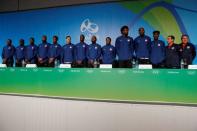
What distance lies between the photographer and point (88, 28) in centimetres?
450

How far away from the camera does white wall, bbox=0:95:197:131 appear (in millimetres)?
3439

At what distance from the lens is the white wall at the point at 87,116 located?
344 cm

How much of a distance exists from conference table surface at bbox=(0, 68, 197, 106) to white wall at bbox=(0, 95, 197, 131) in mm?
92

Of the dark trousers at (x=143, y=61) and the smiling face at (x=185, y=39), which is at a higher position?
the smiling face at (x=185, y=39)

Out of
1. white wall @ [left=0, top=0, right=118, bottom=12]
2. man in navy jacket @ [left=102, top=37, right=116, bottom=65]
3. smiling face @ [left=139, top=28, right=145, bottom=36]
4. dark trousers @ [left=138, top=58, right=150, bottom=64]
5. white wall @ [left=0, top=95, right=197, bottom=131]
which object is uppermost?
white wall @ [left=0, top=0, right=118, bottom=12]

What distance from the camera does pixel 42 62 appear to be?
473 cm

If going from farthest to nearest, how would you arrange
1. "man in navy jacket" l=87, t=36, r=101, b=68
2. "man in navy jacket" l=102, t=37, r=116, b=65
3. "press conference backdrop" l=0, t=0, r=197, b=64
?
"man in navy jacket" l=87, t=36, r=101, b=68 < "man in navy jacket" l=102, t=37, r=116, b=65 < "press conference backdrop" l=0, t=0, r=197, b=64

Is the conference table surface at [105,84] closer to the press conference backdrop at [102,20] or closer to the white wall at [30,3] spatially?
the press conference backdrop at [102,20]

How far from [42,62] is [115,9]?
5.06 feet

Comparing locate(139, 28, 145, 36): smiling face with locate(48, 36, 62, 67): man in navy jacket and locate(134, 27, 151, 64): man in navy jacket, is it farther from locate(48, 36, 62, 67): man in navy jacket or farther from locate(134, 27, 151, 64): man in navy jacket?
locate(48, 36, 62, 67): man in navy jacket

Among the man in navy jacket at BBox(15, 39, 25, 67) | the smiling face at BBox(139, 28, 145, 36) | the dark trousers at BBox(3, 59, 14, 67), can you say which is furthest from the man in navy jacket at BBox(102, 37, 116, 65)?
the dark trousers at BBox(3, 59, 14, 67)

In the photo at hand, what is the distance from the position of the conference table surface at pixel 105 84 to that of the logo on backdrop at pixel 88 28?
72cm

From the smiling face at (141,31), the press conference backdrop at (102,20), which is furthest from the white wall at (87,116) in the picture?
the smiling face at (141,31)

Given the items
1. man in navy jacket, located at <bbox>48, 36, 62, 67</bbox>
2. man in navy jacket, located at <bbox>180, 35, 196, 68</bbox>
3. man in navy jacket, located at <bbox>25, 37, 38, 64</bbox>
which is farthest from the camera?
man in navy jacket, located at <bbox>25, 37, 38, 64</bbox>
